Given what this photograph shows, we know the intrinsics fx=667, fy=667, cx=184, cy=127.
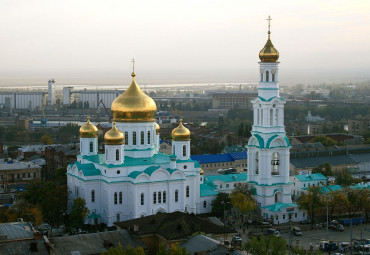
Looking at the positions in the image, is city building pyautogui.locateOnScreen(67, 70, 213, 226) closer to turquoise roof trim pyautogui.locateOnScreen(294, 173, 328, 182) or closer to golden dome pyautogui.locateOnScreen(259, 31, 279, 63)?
golden dome pyautogui.locateOnScreen(259, 31, 279, 63)

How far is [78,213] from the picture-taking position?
29875 millimetres

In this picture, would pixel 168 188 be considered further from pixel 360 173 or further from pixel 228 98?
pixel 228 98

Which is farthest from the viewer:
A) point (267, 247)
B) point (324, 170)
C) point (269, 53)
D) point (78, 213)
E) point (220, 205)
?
point (324, 170)

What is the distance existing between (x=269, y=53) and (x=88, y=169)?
10630 mm

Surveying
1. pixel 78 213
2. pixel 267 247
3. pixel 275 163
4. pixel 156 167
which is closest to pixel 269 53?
pixel 275 163

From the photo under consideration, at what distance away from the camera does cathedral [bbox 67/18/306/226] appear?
31031 millimetres

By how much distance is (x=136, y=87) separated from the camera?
1314 inches

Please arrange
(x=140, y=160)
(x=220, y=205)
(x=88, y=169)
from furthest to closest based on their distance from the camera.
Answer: (x=220, y=205) → (x=140, y=160) → (x=88, y=169)

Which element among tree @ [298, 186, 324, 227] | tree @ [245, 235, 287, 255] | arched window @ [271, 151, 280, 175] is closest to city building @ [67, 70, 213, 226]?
arched window @ [271, 151, 280, 175]

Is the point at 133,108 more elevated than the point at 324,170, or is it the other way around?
the point at 133,108

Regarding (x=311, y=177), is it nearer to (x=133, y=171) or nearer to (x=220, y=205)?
(x=220, y=205)

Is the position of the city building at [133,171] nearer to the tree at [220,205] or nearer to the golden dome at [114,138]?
the golden dome at [114,138]

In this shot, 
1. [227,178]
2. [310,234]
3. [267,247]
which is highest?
[267,247]

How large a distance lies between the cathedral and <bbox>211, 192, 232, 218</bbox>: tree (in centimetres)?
79
